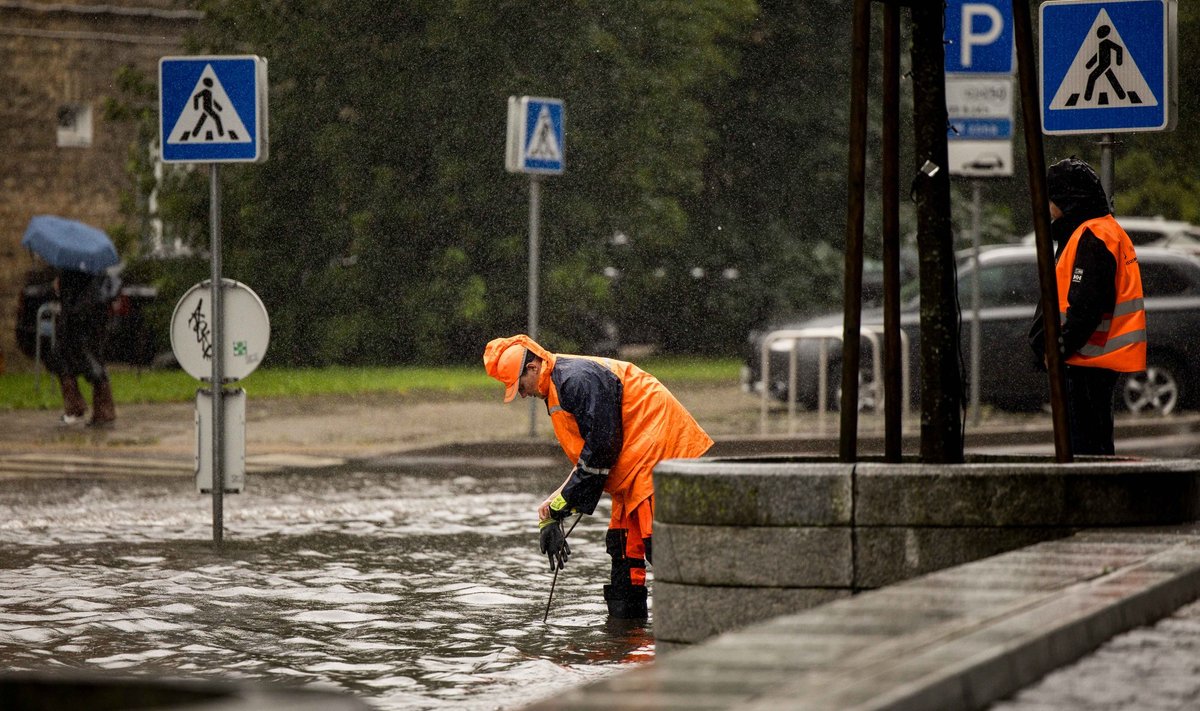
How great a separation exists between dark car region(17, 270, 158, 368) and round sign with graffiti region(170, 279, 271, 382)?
684 inches

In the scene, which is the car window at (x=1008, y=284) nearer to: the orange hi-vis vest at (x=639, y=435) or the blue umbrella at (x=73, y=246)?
the blue umbrella at (x=73, y=246)

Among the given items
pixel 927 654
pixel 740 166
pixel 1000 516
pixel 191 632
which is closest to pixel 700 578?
pixel 1000 516

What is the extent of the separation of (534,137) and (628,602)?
981 centimetres

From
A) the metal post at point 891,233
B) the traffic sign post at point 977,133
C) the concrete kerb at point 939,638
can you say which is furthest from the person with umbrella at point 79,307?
the concrete kerb at point 939,638

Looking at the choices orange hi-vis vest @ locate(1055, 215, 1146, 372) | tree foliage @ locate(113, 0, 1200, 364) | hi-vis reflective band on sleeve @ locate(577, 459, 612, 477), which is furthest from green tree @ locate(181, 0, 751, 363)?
hi-vis reflective band on sleeve @ locate(577, 459, 612, 477)

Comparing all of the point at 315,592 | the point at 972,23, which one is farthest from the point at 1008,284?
the point at 315,592

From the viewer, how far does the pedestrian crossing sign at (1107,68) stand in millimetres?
9625

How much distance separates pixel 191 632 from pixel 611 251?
25203 mm

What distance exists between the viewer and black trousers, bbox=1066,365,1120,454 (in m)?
8.90

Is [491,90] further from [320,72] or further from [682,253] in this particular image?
[682,253]

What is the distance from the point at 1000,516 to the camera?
21.0 ft

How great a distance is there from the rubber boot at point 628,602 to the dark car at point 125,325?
2049cm

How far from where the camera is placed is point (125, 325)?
30.3 m

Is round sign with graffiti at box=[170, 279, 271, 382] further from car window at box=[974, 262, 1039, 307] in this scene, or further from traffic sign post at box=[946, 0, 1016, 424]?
car window at box=[974, 262, 1039, 307]
